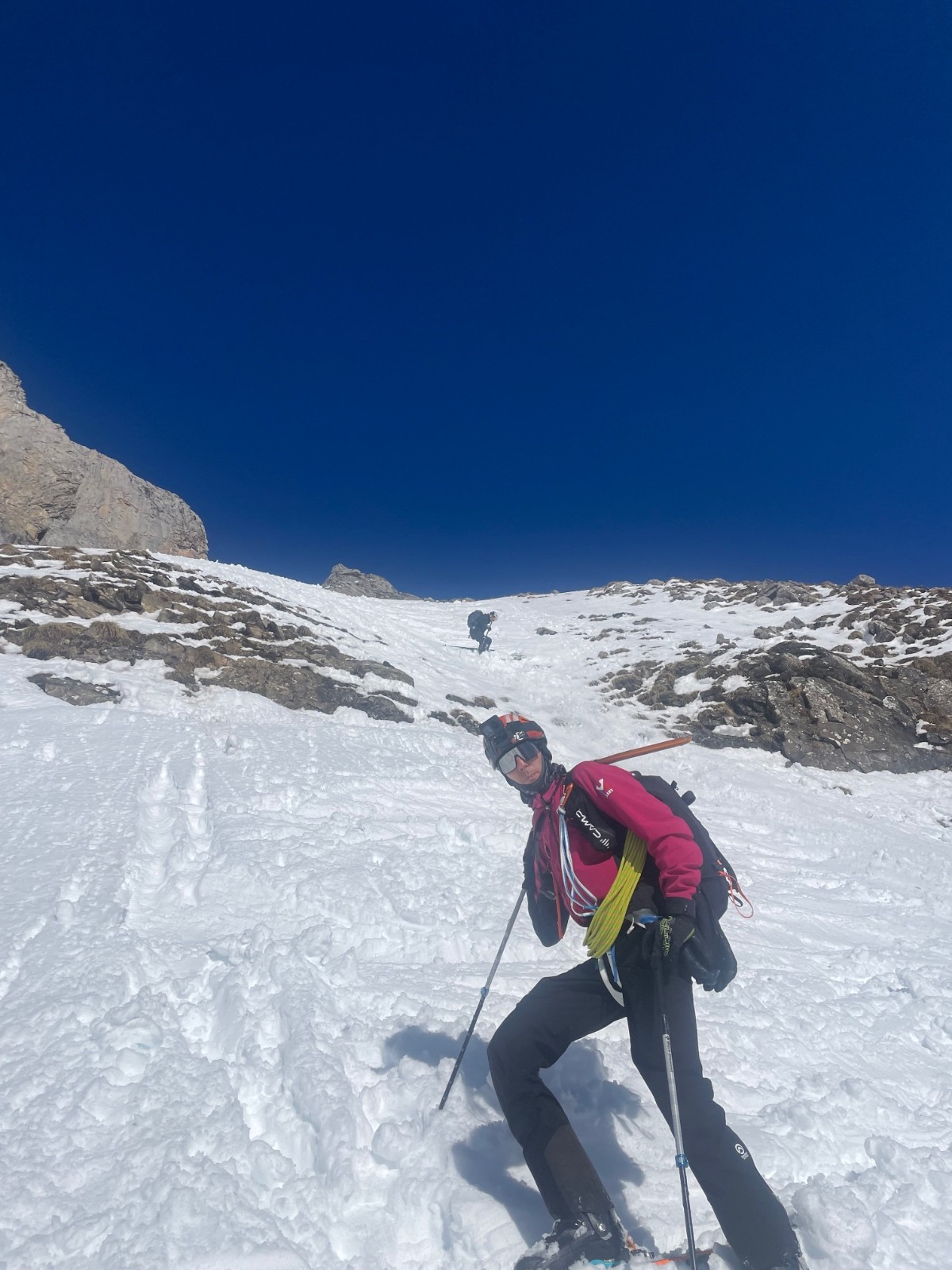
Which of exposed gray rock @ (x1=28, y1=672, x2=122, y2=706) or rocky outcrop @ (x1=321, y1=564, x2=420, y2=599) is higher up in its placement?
rocky outcrop @ (x1=321, y1=564, x2=420, y2=599)

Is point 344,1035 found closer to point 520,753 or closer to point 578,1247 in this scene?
point 578,1247

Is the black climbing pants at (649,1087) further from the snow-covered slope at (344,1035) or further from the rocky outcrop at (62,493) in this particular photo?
the rocky outcrop at (62,493)

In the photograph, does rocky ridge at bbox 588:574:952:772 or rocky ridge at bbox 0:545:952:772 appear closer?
rocky ridge at bbox 0:545:952:772

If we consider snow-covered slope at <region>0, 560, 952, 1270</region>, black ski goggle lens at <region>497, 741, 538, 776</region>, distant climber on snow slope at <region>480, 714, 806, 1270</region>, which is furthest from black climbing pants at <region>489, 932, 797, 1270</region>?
black ski goggle lens at <region>497, 741, 538, 776</region>

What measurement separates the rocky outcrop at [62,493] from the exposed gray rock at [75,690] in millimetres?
18978

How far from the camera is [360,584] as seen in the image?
68875 millimetres

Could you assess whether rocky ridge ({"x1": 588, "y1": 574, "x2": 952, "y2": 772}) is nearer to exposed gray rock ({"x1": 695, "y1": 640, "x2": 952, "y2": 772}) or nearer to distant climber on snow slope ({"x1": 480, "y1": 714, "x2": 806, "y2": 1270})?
exposed gray rock ({"x1": 695, "y1": 640, "x2": 952, "y2": 772})

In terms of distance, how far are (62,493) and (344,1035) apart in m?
40.0

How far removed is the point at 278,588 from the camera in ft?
100

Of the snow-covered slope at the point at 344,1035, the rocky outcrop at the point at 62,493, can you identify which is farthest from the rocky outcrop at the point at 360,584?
the snow-covered slope at the point at 344,1035

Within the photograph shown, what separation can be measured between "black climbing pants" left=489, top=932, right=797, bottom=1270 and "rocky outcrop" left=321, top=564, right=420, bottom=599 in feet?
210

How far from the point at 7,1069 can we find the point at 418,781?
8844 millimetres

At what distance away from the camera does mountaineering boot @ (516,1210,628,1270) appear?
248 cm

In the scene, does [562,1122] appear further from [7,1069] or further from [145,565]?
[145,565]
